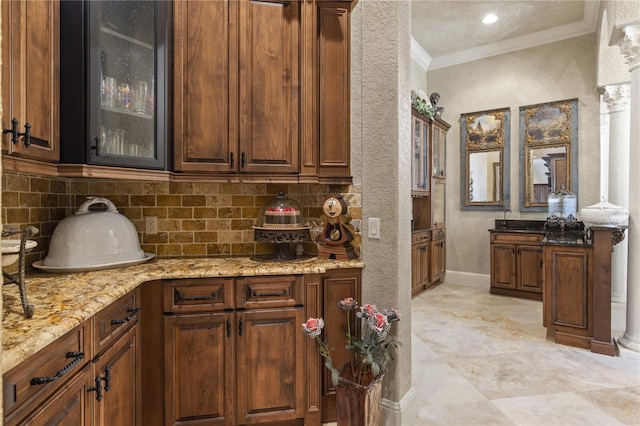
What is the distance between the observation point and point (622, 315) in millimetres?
4141

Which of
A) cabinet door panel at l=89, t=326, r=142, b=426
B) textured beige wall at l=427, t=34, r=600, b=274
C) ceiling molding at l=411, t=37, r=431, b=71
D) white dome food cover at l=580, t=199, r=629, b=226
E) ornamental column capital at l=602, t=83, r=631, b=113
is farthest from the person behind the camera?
ceiling molding at l=411, t=37, r=431, b=71

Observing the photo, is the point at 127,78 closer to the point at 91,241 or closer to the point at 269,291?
the point at 91,241

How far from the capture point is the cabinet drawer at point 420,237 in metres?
4.67

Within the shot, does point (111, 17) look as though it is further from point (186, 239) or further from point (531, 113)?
point (531, 113)

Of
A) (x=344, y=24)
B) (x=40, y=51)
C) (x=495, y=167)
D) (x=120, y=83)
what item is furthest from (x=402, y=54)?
(x=495, y=167)

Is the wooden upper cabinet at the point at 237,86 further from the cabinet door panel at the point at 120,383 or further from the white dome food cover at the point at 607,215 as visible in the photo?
the white dome food cover at the point at 607,215

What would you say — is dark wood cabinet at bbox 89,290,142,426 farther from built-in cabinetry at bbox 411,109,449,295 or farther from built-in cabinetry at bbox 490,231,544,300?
built-in cabinetry at bbox 490,231,544,300

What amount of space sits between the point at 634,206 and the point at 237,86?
132 inches

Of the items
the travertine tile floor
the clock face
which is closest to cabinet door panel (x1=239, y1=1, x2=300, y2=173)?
the clock face

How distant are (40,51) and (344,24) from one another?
1598mm

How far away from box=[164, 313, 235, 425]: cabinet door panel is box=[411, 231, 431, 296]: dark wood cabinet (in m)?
3.13

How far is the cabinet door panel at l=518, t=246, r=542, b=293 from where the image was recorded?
466 cm

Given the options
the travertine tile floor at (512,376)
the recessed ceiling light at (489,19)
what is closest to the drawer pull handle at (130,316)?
the travertine tile floor at (512,376)

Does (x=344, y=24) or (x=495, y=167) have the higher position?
(x=344, y=24)
